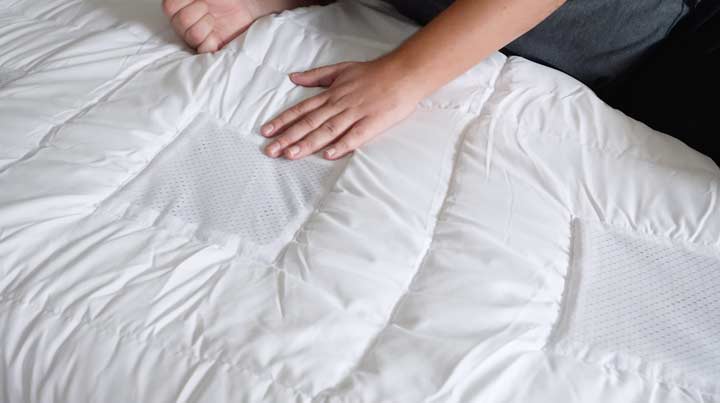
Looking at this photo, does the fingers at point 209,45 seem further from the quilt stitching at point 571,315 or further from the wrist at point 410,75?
the quilt stitching at point 571,315

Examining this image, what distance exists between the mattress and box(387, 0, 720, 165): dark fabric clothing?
74 mm

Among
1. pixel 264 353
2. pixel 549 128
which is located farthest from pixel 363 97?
pixel 264 353

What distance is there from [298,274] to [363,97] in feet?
1.00

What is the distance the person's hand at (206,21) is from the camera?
93cm

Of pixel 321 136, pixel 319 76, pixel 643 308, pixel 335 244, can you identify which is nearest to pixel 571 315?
pixel 643 308

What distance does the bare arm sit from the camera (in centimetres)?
80

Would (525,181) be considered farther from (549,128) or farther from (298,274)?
(298,274)

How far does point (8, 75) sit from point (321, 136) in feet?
1.56

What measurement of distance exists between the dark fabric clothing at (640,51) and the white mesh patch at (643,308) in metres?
0.25

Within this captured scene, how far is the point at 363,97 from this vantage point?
0.83 metres

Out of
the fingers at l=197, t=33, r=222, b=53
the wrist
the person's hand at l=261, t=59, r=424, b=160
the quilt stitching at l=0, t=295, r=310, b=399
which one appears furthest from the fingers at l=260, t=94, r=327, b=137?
the quilt stitching at l=0, t=295, r=310, b=399

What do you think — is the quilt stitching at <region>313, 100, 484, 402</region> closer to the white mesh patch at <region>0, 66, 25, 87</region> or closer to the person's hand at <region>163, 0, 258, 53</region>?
the person's hand at <region>163, 0, 258, 53</region>

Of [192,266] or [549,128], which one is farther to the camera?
[549,128]

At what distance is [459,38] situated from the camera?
84 centimetres
